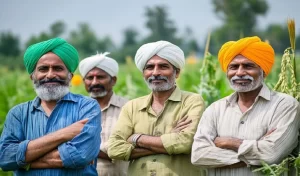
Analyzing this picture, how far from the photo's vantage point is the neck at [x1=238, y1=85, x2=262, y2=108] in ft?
17.1

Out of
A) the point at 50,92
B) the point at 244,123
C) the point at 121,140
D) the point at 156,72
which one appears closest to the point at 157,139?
the point at 121,140

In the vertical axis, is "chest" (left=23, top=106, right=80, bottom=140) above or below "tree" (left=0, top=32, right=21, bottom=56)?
below

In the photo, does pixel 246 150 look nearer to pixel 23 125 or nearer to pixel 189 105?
pixel 189 105

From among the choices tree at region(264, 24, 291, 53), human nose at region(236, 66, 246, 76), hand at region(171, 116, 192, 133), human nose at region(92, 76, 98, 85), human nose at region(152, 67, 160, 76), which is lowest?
hand at region(171, 116, 192, 133)

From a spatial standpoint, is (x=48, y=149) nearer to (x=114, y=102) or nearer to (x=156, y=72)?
(x=156, y=72)

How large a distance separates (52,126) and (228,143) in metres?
1.51

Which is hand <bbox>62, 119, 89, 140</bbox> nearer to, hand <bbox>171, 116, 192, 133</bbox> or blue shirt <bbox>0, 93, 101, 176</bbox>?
blue shirt <bbox>0, 93, 101, 176</bbox>

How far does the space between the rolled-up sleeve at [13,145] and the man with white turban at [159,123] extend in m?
0.81

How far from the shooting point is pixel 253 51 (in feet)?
16.9

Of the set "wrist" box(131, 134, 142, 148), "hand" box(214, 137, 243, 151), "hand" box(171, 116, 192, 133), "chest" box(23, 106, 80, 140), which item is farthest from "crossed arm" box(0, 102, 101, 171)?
"hand" box(214, 137, 243, 151)

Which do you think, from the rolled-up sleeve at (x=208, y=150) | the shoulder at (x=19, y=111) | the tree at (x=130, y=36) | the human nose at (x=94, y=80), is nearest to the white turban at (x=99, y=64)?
the human nose at (x=94, y=80)

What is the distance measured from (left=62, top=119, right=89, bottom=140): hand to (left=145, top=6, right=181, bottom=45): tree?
2769 inches

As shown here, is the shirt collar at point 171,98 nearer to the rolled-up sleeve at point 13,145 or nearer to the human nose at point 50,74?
the human nose at point 50,74

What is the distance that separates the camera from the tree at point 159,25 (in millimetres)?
78562
